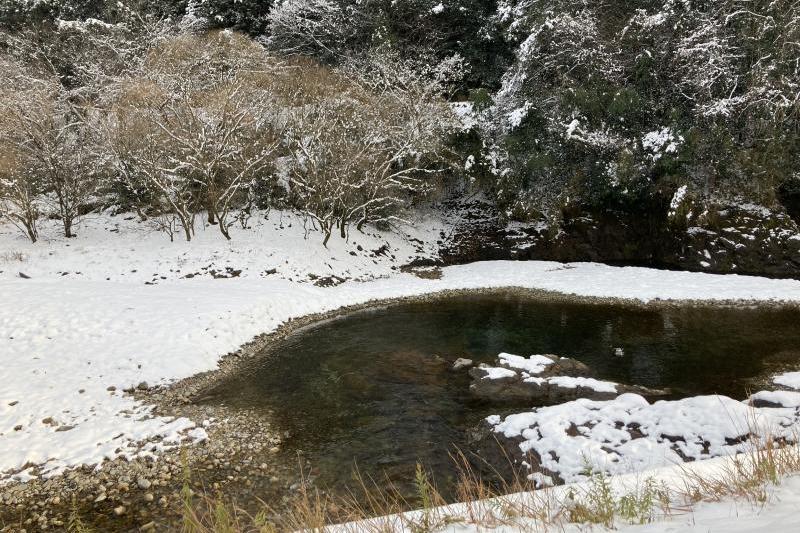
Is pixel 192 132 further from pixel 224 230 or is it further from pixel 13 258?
pixel 13 258

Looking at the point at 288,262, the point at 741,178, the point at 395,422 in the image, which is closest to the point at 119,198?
the point at 288,262

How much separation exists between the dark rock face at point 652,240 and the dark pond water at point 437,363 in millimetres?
5848

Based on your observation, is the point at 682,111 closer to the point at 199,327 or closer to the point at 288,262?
the point at 288,262

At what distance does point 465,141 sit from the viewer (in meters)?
25.6

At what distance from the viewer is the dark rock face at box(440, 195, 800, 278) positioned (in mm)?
19344

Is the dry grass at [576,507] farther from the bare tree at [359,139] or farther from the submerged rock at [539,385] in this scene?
the bare tree at [359,139]

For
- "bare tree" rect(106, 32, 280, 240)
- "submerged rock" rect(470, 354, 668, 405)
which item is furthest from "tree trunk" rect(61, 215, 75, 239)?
"submerged rock" rect(470, 354, 668, 405)

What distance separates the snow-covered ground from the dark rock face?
1.97m

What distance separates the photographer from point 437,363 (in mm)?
11133

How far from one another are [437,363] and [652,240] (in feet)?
53.9

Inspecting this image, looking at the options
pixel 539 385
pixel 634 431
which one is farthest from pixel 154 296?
pixel 634 431

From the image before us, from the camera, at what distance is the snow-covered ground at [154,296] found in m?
8.11

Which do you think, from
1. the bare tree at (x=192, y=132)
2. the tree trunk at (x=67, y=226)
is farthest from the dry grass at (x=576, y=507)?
the tree trunk at (x=67, y=226)

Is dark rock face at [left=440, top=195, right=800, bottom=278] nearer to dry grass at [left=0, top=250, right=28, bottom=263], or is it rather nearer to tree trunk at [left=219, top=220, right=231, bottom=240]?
tree trunk at [left=219, top=220, right=231, bottom=240]
